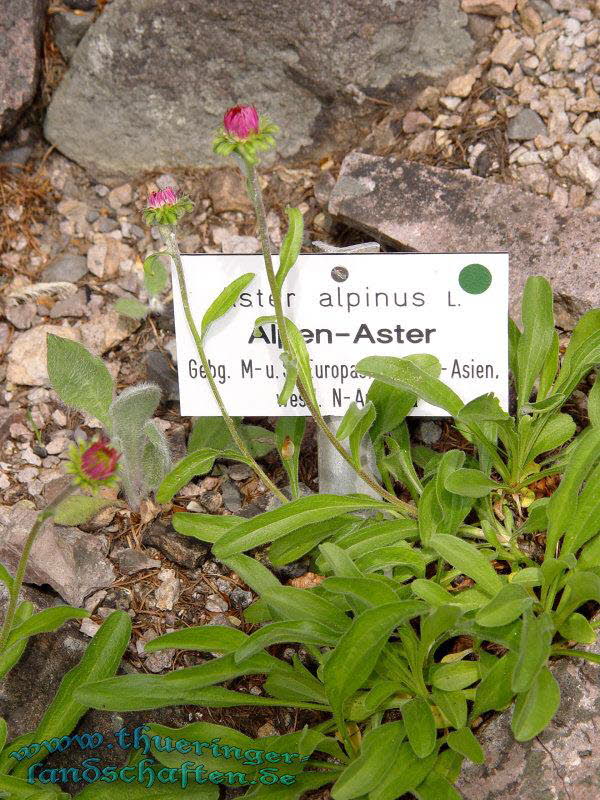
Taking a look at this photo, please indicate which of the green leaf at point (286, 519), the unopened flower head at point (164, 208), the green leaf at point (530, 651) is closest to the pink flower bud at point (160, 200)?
the unopened flower head at point (164, 208)

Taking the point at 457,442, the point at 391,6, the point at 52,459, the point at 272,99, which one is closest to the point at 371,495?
the point at 457,442

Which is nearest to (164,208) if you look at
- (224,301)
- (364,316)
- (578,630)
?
(224,301)

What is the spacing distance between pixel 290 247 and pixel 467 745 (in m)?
1.11

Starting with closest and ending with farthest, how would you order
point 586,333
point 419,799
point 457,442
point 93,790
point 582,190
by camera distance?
point 419,799 → point 93,790 → point 586,333 → point 457,442 → point 582,190

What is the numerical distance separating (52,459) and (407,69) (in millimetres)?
1646

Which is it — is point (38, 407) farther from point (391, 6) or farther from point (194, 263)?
point (391, 6)

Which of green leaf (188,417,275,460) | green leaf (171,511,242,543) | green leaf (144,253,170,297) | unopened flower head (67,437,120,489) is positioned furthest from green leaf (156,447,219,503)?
green leaf (144,253,170,297)

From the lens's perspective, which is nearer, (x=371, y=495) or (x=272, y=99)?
(x=371, y=495)

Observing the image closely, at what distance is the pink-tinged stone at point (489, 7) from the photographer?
9.20 feet

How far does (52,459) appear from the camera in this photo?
98.5 inches

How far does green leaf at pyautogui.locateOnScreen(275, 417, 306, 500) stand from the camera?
2.28 m

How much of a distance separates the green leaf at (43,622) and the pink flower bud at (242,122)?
1.07m

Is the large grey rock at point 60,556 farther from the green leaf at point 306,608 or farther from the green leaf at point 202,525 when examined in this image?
the green leaf at point 306,608

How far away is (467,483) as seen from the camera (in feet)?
6.41
